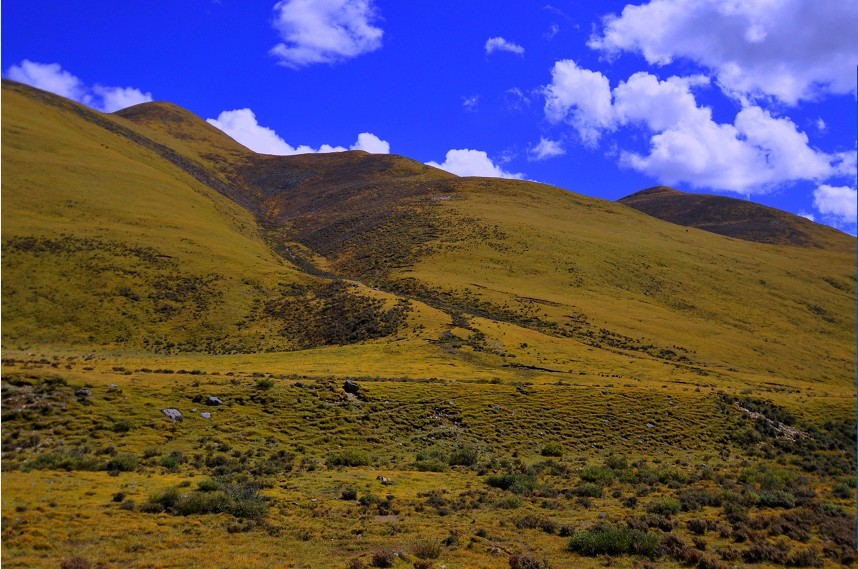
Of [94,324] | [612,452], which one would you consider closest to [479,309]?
[612,452]

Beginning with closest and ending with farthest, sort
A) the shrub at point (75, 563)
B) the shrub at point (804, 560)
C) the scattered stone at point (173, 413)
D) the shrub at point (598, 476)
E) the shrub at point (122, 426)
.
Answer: the shrub at point (75, 563) < the shrub at point (804, 560) < the shrub at point (122, 426) < the shrub at point (598, 476) < the scattered stone at point (173, 413)

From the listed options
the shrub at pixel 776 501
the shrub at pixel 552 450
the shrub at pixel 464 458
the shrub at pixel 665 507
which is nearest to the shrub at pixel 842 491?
the shrub at pixel 776 501

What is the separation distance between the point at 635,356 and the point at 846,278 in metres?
86.1

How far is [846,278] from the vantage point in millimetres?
107250

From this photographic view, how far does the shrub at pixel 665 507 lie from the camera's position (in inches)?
698

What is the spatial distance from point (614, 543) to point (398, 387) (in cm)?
1943

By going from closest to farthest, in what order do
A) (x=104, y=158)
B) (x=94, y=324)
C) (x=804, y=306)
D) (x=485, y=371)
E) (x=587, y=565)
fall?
(x=587, y=565)
(x=485, y=371)
(x=94, y=324)
(x=804, y=306)
(x=104, y=158)

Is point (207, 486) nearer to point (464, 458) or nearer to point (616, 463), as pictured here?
point (464, 458)

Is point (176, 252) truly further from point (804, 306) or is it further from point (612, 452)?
point (804, 306)

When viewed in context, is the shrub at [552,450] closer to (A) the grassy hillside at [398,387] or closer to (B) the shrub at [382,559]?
(A) the grassy hillside at [398,387]

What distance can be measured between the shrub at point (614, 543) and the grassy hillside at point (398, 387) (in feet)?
0.20

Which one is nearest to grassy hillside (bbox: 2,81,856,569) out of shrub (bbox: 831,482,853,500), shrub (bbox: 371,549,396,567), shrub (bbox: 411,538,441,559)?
shrub (bbox: 411,538,441,559)

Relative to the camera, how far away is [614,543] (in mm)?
14234

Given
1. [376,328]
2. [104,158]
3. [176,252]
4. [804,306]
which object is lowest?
[376,328]
